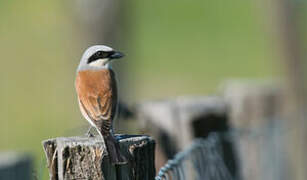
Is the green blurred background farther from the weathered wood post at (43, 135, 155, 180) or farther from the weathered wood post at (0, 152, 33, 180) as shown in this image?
the weathered wood post at (43, 135, 155, 180)

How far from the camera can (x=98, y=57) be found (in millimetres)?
3814

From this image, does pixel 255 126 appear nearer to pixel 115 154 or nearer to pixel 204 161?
pixel 204 161

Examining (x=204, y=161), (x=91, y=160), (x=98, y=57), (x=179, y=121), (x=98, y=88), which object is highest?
(x=98, y=57)

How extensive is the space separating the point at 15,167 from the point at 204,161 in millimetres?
1128

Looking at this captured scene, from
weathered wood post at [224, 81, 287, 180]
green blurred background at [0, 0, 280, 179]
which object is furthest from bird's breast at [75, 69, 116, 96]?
green blurred background at [0, 0, 280, 179]

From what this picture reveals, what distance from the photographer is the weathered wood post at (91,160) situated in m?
2.86

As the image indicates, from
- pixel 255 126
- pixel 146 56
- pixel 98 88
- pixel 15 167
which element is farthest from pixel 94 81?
pixel 146 56

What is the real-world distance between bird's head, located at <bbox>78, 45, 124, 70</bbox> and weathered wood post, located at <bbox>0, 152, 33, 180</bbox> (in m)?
1.03

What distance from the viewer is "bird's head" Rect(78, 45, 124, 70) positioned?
3756mm

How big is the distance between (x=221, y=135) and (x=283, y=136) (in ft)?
7.92

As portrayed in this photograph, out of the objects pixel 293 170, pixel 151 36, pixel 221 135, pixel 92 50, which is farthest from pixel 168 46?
pixel 92 50

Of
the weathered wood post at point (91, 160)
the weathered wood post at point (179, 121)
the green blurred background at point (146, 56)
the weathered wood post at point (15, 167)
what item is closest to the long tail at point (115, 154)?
the weathered wood post at point (91, 160)

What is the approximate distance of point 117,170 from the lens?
290cm

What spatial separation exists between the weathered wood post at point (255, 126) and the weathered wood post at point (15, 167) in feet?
5.46
